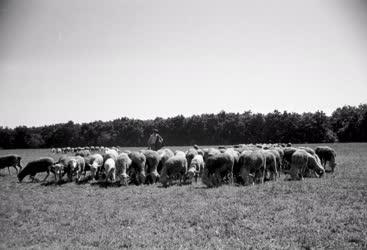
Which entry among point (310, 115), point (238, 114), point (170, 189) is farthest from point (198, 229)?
point (238, 114)

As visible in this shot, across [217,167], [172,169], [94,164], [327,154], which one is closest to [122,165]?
[94,164]

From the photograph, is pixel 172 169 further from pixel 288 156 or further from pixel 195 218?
pixel 288 156

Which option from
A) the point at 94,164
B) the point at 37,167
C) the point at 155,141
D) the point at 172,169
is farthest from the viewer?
the point at 155,141

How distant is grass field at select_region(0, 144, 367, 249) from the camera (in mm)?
8727

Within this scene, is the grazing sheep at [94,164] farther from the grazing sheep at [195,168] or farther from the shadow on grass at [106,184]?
the grazing sheep at [195,168]

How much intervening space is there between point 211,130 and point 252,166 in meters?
92.1

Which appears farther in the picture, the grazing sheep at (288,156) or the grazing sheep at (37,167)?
the grazing sheep at (288,156)

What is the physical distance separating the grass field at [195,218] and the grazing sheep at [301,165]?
268 centimetres

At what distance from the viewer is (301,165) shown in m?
19.7

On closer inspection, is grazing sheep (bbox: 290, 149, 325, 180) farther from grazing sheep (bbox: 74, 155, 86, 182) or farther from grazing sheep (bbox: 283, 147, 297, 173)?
grazing sheep (bbox: 74, 155, 86, 182)

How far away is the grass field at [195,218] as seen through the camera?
8.73 m

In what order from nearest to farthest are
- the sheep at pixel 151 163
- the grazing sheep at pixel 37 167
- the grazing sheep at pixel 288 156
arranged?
Answer: the sheep at pixel 151 163
the grazing sheep at pixel 37 167
the grazing sheep at pixel 288 156

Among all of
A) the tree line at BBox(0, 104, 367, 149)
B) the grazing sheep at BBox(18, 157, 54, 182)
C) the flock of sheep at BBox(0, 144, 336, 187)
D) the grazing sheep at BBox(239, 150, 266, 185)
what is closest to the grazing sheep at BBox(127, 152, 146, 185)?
the flock of sheep at BBox(0, 144, 336, 187)

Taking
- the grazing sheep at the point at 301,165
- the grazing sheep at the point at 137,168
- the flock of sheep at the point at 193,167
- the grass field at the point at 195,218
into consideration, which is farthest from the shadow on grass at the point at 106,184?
the grazing sheep at the point at 301,165
